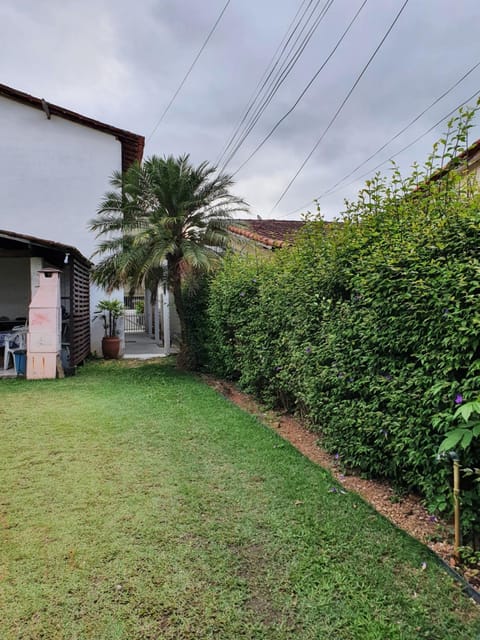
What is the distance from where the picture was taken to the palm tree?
32.2 feet

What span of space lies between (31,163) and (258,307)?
38.0ft

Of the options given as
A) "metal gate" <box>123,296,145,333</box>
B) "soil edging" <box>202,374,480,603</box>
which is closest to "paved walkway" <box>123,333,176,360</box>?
"metal gate" <box>123,296,145,333</box>

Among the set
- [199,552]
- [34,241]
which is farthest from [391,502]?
[34,241]

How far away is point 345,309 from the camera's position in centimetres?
417

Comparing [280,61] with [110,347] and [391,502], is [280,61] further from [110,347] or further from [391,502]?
[391,502]

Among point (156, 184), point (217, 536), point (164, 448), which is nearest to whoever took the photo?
point (217, 536)

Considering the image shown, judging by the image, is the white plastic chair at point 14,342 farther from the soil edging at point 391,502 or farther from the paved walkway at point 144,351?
the soil edging at point 391,502

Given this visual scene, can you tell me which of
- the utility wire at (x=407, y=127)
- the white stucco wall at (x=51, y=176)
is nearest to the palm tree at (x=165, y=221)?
the utility wire at (x=407, y=127)

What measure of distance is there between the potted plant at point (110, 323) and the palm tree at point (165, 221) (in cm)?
326

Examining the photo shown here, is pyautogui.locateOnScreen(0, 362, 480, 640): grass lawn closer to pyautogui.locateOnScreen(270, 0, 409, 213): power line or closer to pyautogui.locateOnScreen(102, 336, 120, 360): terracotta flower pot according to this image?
pyautogui.locateOnScreen(270, 0, 409, 213): power line

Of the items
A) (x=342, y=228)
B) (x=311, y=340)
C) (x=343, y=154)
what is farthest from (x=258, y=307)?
(x=343, y=154)

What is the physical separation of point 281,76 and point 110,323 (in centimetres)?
935

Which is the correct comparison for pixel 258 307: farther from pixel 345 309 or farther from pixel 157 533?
pixel 157 533

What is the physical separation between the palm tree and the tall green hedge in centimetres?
500
